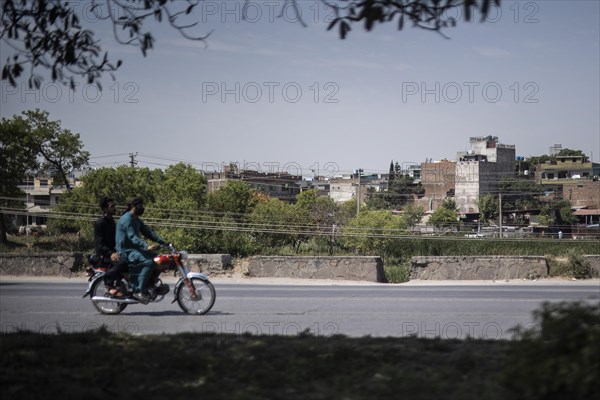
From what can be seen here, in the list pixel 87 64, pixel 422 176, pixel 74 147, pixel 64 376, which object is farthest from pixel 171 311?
pixel 422 176

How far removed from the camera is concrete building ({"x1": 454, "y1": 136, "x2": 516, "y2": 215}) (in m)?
123

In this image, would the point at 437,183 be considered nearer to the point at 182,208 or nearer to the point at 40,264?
the point at 182,208

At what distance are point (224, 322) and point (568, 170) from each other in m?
134

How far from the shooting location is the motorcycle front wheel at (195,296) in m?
11.7

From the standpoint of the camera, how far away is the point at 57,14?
23.9 ft

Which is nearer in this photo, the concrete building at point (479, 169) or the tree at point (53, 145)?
the tree at point (53, 145)

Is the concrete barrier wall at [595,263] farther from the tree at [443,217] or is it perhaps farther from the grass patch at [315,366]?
the tree at [443,217]

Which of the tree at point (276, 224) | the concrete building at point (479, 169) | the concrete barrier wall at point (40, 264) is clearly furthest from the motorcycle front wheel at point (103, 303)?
the concrete building at point (479, 169)

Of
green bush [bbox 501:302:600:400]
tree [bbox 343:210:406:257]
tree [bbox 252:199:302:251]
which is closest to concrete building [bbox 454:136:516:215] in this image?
tree [bbox 343:210:406:257]

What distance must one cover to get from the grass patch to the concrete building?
4487 inches

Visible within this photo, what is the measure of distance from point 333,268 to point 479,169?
109 meters

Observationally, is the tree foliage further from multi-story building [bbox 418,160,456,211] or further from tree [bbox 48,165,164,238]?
multi-story building [bbox 418,160,456,211]

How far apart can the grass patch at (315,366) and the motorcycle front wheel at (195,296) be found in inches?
169

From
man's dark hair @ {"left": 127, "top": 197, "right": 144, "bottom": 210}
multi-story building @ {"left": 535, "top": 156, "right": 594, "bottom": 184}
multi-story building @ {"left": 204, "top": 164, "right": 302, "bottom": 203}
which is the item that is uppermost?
multi-story building @ {"left": 535, "top": 156, "right": 594, "bottom": 184}
